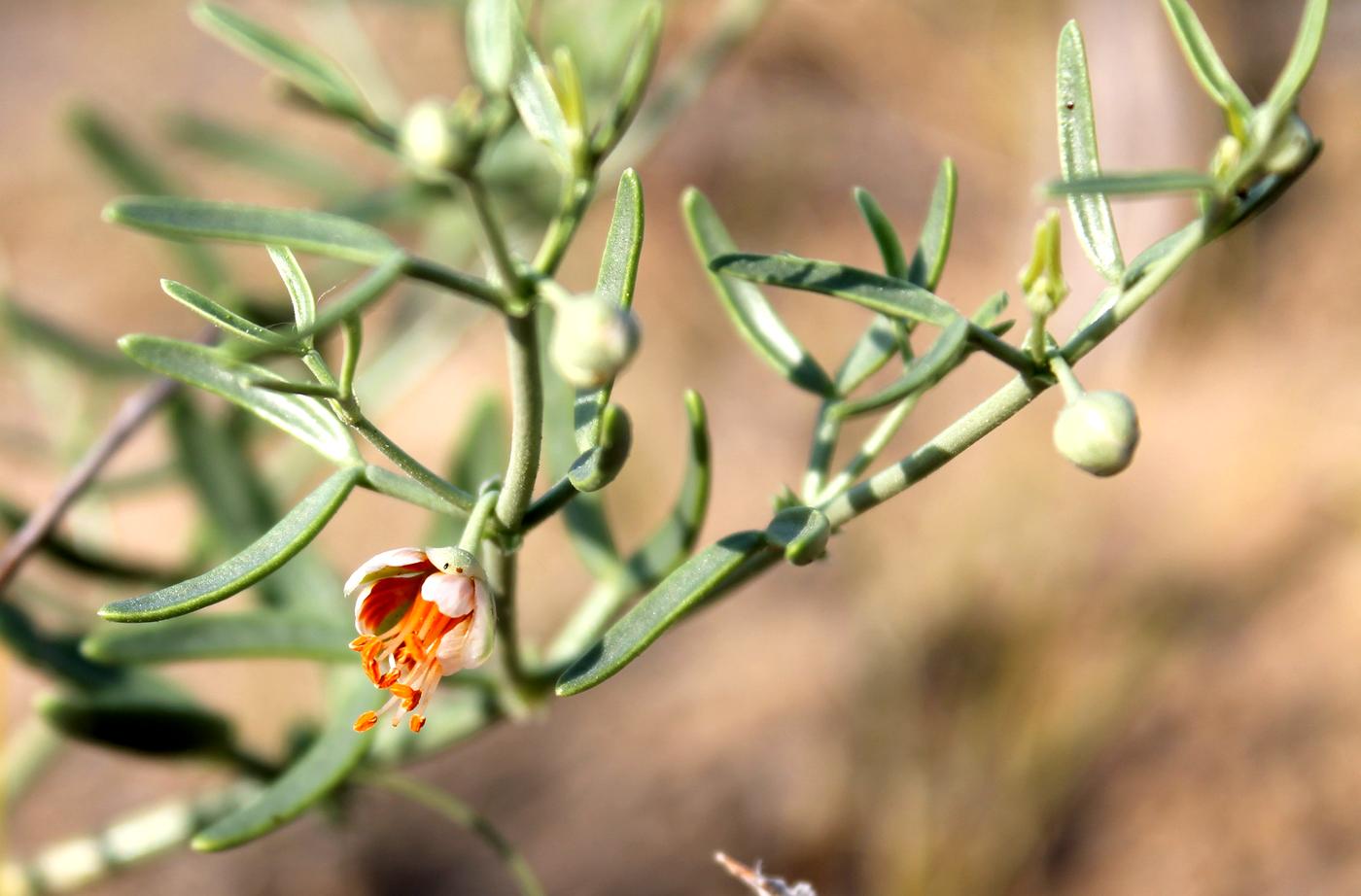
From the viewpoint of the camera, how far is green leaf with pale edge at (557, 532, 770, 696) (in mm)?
829

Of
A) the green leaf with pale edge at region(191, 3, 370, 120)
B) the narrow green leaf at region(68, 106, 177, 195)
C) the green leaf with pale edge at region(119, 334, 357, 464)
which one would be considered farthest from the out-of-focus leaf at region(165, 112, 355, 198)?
the green leaf with pale edge at region(119, 334, 357, 464)

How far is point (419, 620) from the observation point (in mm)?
943

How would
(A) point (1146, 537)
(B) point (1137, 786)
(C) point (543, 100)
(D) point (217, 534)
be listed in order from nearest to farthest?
(C) point (543, 100) → (D) point (217, 534) → (B) point (1137, 786) → (A) point (1146, 537)

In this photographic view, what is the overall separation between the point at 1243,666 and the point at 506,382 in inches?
112

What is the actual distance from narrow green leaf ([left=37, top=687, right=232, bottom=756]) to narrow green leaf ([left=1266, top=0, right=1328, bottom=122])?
4.17 feet

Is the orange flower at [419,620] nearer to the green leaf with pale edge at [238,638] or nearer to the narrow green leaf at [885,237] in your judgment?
the green leaf with pale edge at [238,638]

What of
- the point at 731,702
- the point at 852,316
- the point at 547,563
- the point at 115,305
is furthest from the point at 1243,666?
the point at 115,305

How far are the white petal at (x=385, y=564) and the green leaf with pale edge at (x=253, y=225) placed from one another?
0.26 meters

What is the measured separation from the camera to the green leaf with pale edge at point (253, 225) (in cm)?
68

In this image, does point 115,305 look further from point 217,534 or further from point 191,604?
point 191,604

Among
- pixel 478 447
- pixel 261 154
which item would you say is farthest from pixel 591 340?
pixel 261 154

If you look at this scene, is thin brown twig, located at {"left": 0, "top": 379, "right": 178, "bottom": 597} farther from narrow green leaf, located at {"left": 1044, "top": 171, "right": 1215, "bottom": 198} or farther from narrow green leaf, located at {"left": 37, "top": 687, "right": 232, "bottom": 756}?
narrow green leaf, located at {"left": 1044, "top": 171, "right": 1215, "bottom": 198}

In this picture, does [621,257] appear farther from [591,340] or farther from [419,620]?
[419,620]

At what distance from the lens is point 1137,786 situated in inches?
136
